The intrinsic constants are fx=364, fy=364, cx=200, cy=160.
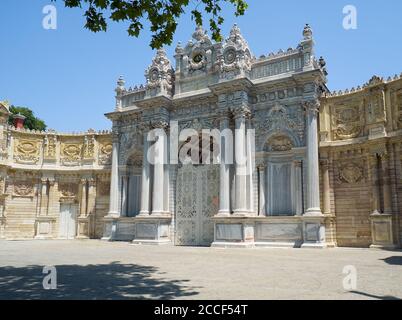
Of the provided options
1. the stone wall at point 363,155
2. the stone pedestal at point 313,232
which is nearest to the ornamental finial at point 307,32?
the stone wall at point 363,155

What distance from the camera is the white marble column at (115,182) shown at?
81.9 ft

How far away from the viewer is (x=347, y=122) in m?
19.6

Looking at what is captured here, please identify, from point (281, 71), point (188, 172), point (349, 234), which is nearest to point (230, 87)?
point (281, 71)

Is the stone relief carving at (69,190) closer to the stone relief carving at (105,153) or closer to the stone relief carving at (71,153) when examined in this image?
the stone relief carving at (71,153)

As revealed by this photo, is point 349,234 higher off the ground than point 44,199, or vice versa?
point 44,199

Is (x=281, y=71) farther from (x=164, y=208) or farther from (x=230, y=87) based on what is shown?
(x=164, y=208)

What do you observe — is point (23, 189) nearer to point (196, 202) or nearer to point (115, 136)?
point (115, 136)

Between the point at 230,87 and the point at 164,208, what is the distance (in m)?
8.42

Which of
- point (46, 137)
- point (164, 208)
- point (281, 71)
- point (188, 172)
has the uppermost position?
point (281, 71)

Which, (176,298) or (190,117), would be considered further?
(190,117)

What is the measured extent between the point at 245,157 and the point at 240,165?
2.01 ft
